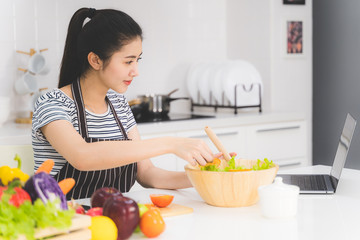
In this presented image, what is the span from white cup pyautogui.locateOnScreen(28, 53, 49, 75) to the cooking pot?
0.57m

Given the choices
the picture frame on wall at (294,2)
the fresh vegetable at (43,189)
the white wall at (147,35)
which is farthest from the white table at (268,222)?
the picture frame on wall at (294,2)

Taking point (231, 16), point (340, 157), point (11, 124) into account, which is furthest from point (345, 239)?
point (231, 16)

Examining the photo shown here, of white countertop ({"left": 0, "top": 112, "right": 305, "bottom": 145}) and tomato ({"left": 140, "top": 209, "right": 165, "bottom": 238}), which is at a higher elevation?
white countertop ({"left": 0, "top": 112, "right": 305, "bottom": 145})

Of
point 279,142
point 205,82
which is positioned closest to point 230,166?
point 279,142

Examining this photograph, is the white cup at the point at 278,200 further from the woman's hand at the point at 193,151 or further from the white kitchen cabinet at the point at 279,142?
the white kitchen cabinet at the point at 279,142

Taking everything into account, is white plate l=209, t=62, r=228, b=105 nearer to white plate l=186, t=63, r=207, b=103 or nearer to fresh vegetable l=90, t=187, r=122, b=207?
white plate l=186, t=63, r=207, b=103

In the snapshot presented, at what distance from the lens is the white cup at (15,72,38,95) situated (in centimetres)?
319

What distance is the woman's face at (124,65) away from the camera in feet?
6.43

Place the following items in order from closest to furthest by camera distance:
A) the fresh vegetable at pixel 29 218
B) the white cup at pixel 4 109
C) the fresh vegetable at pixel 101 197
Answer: the fresh vegetable at pixel 29 218
the fresh vegetable at pixel 101 197
the white cup at pixel 4 109

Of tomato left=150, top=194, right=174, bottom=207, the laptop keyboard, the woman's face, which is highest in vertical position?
the woman's face

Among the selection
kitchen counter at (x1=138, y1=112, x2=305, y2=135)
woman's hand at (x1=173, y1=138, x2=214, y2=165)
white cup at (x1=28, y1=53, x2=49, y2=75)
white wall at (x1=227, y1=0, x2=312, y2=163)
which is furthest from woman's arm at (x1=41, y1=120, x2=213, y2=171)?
white wall at (x1=227, y1=0, x2=312, y2=163)

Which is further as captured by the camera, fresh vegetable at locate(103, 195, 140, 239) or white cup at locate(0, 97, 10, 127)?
white cup at locate(0, 97, 10, 127)

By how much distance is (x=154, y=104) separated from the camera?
3506 millimetres

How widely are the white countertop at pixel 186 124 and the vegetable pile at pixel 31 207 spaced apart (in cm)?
156
